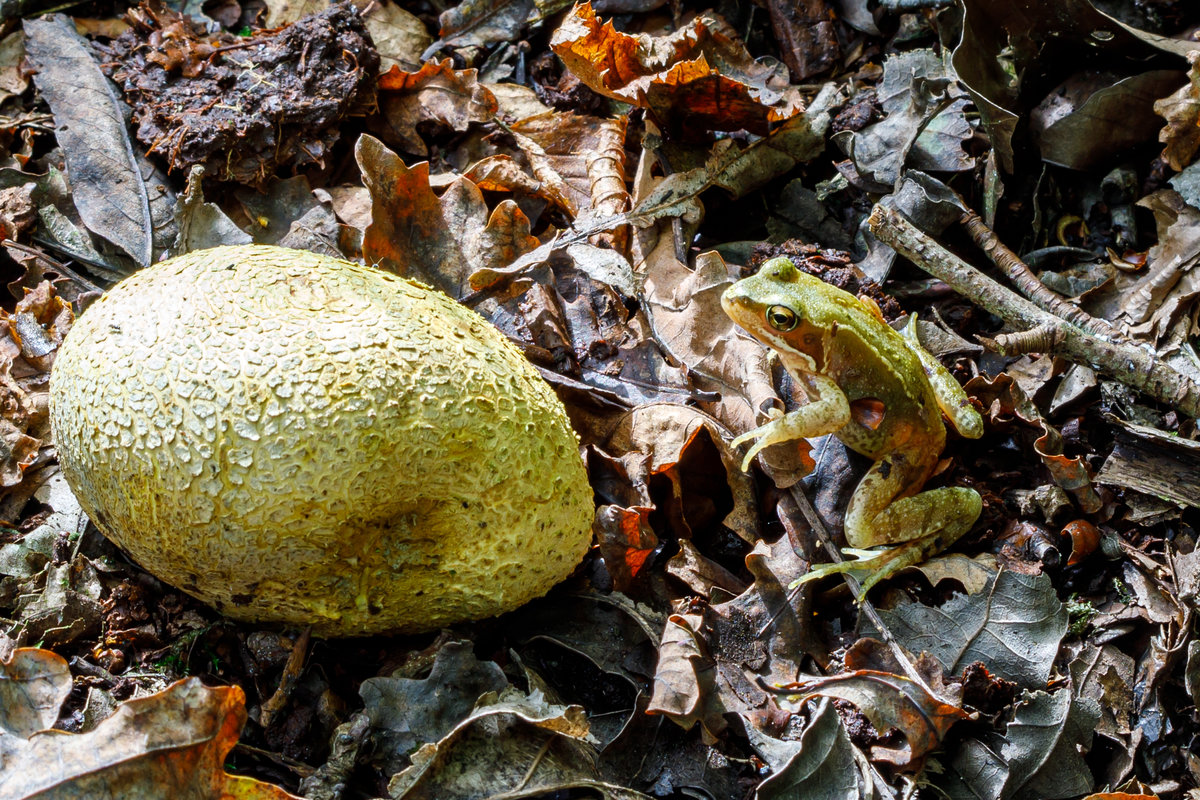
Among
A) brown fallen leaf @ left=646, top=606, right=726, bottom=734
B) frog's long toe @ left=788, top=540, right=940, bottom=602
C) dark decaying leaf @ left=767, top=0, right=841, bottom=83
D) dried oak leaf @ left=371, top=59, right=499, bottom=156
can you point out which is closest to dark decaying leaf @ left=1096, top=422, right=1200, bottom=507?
frog's long toe @ left=788, top=540, right=940, bottom=602

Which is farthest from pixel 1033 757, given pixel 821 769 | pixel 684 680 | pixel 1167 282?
pixel 1167 282

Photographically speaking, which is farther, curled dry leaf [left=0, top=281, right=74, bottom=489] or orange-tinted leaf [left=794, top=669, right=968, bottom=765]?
curled dry leaf [left=0, top=281, right=74, bottom=489]

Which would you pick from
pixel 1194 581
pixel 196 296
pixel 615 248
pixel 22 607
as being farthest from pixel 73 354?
pixel 1194 581

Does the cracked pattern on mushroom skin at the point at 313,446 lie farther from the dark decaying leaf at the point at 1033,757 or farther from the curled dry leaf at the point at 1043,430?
the curled dry leaf at the point at 1043,430

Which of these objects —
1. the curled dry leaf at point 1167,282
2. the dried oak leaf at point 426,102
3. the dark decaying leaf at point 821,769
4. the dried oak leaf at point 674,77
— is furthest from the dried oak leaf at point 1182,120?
the dried oak leaf at point 426,102

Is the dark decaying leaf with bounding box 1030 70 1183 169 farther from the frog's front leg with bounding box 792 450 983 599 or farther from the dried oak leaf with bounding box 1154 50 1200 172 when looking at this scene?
the frog's front leg with bounding box 792 450 983 599

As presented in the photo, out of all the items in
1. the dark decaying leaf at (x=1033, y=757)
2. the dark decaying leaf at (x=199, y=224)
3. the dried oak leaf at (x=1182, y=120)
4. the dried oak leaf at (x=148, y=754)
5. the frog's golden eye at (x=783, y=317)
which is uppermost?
the dried oak leaf at (x=1182, y=120)

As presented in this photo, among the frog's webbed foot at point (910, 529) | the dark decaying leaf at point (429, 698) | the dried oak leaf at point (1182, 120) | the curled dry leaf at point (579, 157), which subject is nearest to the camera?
the dark decaying leaf at point (429, 698)
